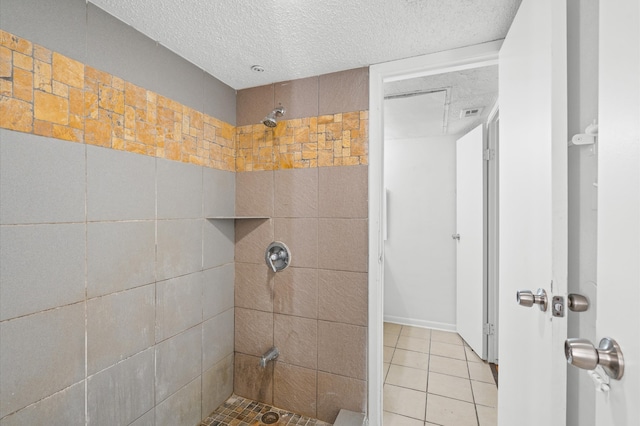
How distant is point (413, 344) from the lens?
104 inches

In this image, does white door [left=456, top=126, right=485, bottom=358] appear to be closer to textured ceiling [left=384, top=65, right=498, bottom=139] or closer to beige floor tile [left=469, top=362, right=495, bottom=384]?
beige floor tile [left=469, top=362, right=495, bottom=384]

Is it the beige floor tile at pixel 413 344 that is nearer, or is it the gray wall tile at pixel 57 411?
the gray wall tile at pixel 57 411

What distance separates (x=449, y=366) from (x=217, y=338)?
1.87 meters

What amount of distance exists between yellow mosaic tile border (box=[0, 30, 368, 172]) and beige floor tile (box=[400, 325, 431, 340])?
86.3 inches

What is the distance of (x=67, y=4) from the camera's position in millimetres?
967

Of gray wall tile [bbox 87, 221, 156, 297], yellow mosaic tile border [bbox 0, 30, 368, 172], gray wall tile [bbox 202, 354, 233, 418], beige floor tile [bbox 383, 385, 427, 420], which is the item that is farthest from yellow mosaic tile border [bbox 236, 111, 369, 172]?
beige floor tile [bbox 383, 385, 427, 420]

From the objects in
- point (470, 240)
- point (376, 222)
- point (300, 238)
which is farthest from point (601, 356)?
point (470, 240)

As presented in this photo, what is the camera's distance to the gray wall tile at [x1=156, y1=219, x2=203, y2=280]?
1.32 meters

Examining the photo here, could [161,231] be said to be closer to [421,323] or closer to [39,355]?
[39,355]

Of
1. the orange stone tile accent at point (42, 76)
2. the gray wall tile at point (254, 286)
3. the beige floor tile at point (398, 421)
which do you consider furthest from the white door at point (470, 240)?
the orange stone tile accent at point (42, 76)

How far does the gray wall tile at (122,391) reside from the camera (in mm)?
1051

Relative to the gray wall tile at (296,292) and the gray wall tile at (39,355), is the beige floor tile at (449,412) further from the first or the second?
the gray wall tile at (39,355)

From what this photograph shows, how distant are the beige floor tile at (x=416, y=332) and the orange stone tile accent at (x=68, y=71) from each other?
315cm

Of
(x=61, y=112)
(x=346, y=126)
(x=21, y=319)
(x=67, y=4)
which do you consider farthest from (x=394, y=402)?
(x=67, y=4)
